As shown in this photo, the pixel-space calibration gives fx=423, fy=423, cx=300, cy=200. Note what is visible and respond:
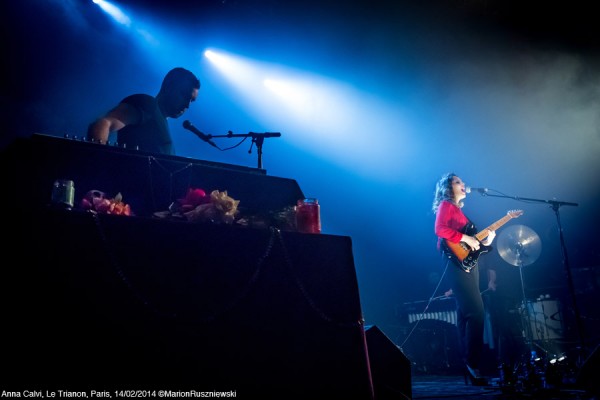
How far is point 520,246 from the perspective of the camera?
7.36 metres

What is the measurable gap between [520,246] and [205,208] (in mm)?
6837

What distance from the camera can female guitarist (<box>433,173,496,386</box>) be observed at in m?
4.88

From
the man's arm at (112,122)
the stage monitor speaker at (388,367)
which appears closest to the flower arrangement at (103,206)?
the man's arm at (112,122)

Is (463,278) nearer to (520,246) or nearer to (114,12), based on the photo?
(520,246)

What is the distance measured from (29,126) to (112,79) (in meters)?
1.76

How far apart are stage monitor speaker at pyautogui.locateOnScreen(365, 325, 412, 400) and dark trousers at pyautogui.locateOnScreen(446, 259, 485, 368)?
2255 mm

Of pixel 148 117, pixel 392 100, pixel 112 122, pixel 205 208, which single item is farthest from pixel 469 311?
pixel 392 100

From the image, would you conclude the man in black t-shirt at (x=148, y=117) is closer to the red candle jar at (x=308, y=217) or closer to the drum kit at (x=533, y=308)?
the red candle jar at (x=308, y=217)

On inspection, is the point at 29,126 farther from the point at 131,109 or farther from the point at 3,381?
the point at 3,381

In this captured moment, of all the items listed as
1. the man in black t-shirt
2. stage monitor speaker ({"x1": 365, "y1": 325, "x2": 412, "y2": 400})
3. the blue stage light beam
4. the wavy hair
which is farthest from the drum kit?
the man in black t-shirt

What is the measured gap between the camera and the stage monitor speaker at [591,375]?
11.7 ft

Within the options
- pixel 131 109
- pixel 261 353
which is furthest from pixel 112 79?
pixel 261 353

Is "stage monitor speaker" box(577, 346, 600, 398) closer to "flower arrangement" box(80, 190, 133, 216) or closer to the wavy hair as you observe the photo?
the wavy hair

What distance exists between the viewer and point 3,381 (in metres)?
1.40
